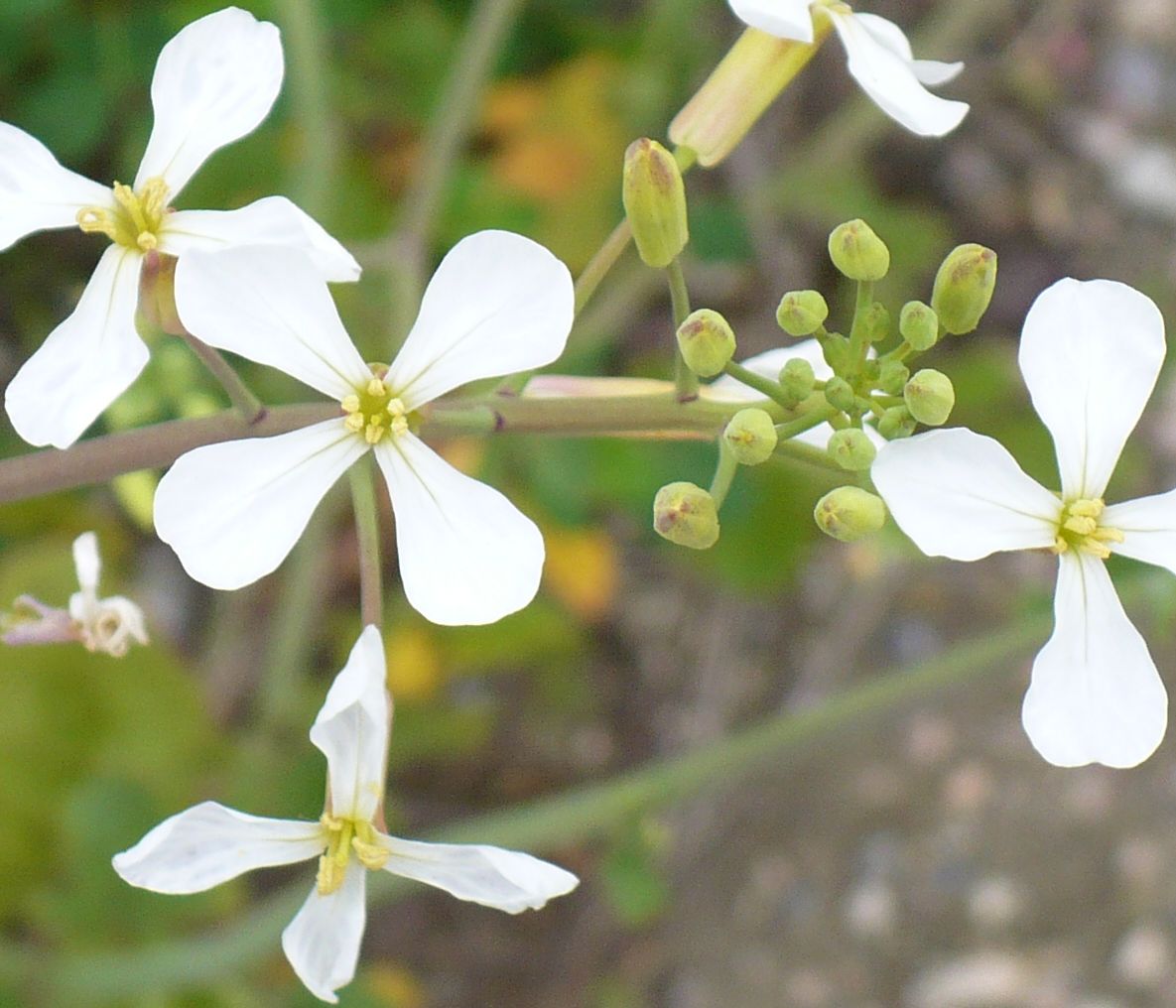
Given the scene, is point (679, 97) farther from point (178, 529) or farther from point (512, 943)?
point (178, 529)

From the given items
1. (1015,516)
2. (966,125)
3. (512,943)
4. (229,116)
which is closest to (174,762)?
(512,943)

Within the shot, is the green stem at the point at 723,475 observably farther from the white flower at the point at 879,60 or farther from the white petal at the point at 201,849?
the white petal at the point at 201,849

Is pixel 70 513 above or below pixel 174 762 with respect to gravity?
above


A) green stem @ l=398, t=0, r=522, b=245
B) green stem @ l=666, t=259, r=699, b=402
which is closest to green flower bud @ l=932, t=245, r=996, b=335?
green stem @ l=666, t=259, r=699, b=402

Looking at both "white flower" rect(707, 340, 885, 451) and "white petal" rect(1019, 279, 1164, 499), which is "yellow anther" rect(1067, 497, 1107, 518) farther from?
"white flower" rect(707, 340, 885, 451)

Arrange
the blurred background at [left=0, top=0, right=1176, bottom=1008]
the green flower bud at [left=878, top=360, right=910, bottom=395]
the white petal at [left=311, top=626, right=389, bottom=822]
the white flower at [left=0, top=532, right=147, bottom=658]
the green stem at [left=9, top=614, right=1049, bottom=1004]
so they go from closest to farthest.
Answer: the white petal at [left=311, top=626, right=389, bottom=822] < the green flower bud at [left=878, top=360, right=910, bottom=395] < the white flower at [left=0, top=532, right=147, bottom=658] < the green stem at [left=9, top=614, right=1049, bottom=1004] < the blurred background at [left=0, top=0, right=1176, bottom=1008]

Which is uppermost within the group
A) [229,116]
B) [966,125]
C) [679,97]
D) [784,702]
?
[966,125]
